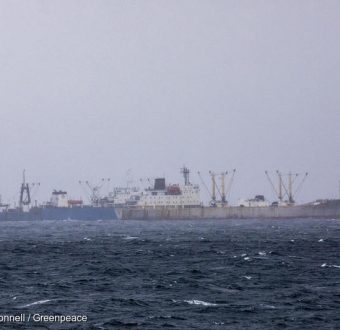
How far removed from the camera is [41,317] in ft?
149

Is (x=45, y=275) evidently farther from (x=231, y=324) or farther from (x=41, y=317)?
(x=231, y=324)

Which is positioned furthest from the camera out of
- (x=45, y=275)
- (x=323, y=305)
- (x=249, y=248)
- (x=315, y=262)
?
(x=249, y=248)

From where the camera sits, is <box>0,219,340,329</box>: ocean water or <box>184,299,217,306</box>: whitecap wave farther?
<box>184,299,217,306</box>: whitecap wave

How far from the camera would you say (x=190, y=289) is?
187 feet

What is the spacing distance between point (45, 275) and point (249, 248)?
4039 cm

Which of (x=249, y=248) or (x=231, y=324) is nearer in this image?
(x=231, y=324)

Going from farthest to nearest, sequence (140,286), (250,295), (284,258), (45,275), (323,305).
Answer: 1. (284,258)
2. (45,275)
3. (140,286)
4. (250,295)
5. (323,305)

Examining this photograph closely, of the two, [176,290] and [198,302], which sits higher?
[176,290]

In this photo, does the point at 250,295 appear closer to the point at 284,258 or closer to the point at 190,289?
the point at 190,289

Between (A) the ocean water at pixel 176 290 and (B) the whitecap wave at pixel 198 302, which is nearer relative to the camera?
(A) the ocean water at pixel 176 290

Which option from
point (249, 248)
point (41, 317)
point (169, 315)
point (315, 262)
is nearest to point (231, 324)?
point (169, 315)

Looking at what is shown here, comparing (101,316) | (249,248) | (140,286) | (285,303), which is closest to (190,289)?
(140,286)

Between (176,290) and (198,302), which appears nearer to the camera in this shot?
(198,302)

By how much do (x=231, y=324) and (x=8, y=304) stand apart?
46.6 ft
